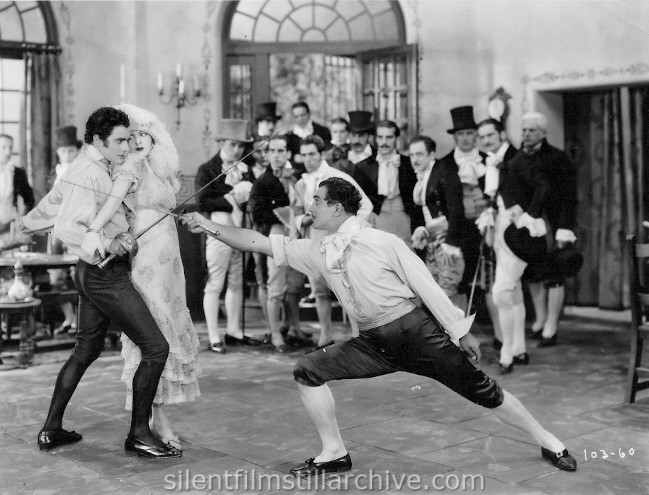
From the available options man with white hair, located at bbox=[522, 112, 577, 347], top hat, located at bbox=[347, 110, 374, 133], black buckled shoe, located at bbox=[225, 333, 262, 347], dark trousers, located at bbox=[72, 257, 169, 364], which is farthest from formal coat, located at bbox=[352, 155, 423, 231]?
dark trousers, located at bbox=[72, 257, 169, 364]

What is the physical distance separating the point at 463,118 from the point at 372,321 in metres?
3.92

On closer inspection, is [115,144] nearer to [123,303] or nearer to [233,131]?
[123,303]

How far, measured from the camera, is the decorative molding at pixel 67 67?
958cm

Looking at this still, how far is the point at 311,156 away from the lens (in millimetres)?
6742

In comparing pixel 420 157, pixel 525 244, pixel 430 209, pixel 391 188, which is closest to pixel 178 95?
pixel 391 188

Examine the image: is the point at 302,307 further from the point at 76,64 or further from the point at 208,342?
the point at 76,64

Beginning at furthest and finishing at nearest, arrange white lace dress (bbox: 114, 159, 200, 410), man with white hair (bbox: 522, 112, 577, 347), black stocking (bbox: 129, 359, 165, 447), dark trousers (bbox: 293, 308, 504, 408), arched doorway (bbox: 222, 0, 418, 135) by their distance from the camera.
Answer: arched doorway (bbox: 222, 0, 418, 135), man with white hair (bbox: 522, 112, 577, 347), white lace dress (bbox: 114, 159, 200, 410), black stocking (bbox: 129, 359, 165, 447), dark trousers (bbox: 293, 308, 504, 408)

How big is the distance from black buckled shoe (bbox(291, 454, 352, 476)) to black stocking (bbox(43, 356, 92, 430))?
1.18m

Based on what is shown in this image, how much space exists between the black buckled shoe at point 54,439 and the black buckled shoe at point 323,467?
123cm

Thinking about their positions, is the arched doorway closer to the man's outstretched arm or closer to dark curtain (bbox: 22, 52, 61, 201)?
dark curtain (bbox: 22, 52, 61, 201)

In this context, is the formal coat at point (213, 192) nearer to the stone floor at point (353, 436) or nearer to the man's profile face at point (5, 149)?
the stone floor at point (353, 436)

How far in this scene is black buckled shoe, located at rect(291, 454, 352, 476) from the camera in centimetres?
398

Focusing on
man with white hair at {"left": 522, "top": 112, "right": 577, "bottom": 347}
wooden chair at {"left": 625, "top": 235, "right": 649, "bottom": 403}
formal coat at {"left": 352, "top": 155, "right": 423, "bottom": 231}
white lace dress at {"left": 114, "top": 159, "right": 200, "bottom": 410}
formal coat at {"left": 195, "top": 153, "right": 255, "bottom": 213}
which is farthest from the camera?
formal coat at {"left": 195, "top": 153, "right": 255, "bottom": 213}

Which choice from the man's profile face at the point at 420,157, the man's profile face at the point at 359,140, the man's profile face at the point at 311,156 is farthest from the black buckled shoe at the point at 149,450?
the man's profile face at the point at 359,140
